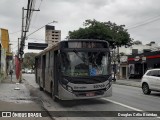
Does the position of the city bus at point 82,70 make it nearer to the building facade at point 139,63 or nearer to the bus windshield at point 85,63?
the bus windshield at point 85,63

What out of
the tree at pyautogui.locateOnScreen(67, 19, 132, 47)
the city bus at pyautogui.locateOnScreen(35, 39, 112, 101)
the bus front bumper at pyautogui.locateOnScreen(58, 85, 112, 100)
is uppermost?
the tree at pyautogui.locateOnScreen(67, 19, 132, 47)

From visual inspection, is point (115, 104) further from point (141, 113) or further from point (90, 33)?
point (90, 33)

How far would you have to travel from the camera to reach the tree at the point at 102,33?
175 ft

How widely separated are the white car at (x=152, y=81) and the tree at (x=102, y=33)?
31327 millimetres

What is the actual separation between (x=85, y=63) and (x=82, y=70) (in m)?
0.35

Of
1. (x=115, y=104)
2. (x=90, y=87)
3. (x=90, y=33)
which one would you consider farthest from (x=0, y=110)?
(x=90, y=33)

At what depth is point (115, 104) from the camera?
1595 centimetres

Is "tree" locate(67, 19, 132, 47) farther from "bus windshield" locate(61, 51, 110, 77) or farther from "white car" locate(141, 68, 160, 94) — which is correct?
"bus windshield" locate(61, 51, 110, 77)

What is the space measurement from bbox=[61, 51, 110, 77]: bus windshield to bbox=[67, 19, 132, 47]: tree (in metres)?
37.3

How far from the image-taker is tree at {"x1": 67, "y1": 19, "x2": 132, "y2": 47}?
5331 cm

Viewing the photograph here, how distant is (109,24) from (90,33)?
804cm

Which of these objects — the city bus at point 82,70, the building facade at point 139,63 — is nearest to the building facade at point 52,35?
the building facade at point 139,63

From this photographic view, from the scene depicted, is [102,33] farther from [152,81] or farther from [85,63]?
[85,63]

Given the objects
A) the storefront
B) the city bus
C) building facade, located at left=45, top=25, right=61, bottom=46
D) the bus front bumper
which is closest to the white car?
the city bus
